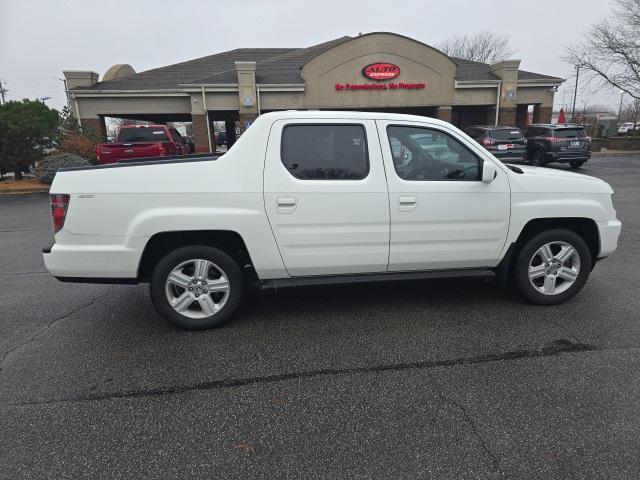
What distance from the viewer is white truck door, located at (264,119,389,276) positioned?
371cm

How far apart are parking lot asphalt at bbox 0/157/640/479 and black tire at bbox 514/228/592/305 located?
131mm

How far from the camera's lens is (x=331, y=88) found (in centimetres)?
2250

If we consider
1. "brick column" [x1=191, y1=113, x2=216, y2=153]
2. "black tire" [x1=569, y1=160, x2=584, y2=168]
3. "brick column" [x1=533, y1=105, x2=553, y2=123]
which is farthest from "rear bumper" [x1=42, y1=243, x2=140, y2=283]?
"brick column" [x1=533, y1=105, x2=553, y2=123]

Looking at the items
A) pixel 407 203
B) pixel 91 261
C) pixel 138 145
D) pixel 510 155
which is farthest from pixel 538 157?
pixel 91 261

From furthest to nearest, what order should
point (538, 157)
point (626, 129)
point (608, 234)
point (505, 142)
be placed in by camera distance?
point (626, 129) → point (538, 157) → point (505, 142) → point (608, 234)

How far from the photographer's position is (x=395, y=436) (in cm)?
252

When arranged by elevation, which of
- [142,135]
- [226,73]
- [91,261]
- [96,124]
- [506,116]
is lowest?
[91,261]

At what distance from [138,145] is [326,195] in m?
12.5

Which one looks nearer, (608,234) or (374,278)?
(374,278)

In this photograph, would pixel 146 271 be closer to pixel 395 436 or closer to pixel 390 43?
pixel 395 436

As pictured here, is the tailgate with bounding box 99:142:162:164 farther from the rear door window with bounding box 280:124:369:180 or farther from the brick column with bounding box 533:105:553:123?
the brick column with bounding box 533:105:553:123

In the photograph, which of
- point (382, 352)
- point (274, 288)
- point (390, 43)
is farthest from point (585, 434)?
point (390, 43)

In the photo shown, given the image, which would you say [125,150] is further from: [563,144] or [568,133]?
[568,133]

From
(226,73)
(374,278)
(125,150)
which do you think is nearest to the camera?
(374,278)
